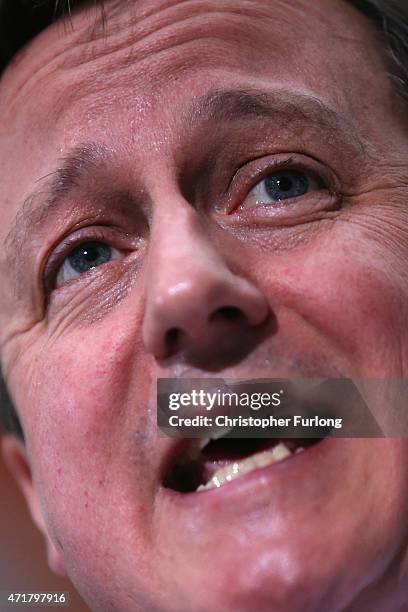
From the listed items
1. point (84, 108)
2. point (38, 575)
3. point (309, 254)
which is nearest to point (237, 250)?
point (309, 254)

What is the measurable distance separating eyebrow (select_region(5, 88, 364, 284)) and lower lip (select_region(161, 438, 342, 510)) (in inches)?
14.3

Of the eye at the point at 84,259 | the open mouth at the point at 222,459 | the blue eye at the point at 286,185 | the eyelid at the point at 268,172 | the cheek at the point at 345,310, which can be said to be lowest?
the open mouth at the point at 222,459

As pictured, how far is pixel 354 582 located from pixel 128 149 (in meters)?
0.51

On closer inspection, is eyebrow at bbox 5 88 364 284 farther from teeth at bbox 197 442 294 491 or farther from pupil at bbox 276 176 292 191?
teeth at bbox 197 442 294 491

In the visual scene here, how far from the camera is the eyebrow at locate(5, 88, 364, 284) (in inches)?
30.3

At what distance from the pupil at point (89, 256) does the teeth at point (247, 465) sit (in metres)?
0.32

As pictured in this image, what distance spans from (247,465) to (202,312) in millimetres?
159

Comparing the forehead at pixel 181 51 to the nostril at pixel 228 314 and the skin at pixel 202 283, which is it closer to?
the skin at pixel 202 283

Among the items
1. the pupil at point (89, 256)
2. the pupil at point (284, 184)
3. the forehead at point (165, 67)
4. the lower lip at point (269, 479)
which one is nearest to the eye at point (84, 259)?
the pupil at point (89, 256)

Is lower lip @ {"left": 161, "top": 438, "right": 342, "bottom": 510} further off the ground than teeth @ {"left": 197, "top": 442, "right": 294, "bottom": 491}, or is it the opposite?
lower lip @ {"left": 161, "top": 438, "right": 342, "bottom": 510}

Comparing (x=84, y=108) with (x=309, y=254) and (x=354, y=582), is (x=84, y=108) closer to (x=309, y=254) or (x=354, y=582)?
(x=309, y=254)

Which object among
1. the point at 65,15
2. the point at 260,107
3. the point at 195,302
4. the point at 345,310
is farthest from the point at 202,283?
the point at 65,15

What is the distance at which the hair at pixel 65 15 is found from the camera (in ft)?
2.97

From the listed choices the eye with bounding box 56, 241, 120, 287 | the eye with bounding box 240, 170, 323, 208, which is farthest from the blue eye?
the eye with bounding box 56, 241, 120, 287
